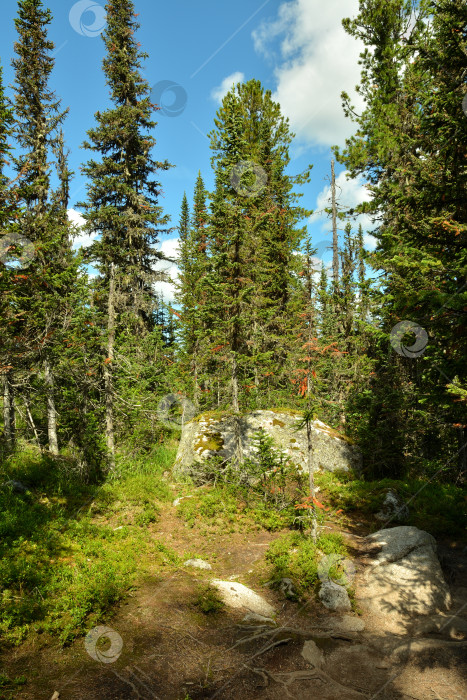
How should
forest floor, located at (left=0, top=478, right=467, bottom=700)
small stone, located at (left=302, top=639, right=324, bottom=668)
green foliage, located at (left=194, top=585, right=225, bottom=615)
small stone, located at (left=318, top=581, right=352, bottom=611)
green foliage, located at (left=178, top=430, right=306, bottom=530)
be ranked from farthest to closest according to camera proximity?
green foliage, located at (left=178, top=430, right=306, bottom=530) → small stone, located at (left=318, top=581, right=352, bottom=611) → green foliage, located at (left=194, top=585, right=225, bottom=615) → small stone, located at (left=302, top=639, right=324, bottom=668) → forest floor, located at (left=0, top=478, right=467, bottom=700)

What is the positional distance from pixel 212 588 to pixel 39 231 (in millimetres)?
12488

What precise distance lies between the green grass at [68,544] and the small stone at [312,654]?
3.41m

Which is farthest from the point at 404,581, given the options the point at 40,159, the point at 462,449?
the point at 40,159

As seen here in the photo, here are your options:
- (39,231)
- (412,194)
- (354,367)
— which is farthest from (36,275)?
(354,367)

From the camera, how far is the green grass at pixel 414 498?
9.70m

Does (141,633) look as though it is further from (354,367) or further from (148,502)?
(354,367)

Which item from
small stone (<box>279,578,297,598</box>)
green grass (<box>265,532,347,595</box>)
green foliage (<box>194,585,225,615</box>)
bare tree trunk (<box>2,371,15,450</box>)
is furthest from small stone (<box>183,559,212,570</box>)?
bare tree trunk (<box>2,371,15,450</box>)

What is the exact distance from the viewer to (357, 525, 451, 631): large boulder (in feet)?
22.4

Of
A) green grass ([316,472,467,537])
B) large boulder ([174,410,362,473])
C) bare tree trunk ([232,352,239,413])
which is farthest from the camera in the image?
large boulder ([174,410,362,473])

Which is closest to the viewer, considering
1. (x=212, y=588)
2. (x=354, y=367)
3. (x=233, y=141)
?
(x=212, y=588)

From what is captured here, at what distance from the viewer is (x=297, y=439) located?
1421 cm

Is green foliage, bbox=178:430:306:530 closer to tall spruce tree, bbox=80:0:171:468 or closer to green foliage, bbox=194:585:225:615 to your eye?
green foliage, bbox=194:585:225:615

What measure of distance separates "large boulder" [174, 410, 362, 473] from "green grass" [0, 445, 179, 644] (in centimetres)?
176

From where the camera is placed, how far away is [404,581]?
7344 millimetres
